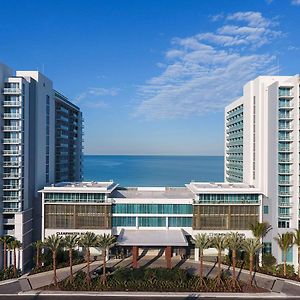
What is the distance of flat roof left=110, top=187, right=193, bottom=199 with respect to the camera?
196ft

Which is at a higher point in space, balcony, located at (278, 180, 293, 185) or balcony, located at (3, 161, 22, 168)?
balcony, located at (3, 161, 22, 168)

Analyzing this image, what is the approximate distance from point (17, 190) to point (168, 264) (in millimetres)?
26737

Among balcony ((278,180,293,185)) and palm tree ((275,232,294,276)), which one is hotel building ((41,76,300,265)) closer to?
balcony ((278,180,293,185))

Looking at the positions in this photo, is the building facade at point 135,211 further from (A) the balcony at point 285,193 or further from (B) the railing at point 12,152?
(B) the railing at point 12,152

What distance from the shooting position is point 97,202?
56000 millimetres

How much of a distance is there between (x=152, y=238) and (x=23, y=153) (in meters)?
25.4

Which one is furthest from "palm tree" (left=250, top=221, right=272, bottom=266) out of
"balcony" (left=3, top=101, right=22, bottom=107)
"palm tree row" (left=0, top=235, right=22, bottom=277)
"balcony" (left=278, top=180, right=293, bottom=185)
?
"balcony" (left=3, top=101, right=22, bottom=107)

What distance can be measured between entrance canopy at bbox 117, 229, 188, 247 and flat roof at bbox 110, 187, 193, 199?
6.76 m

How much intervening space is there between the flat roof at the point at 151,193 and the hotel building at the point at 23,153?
47.3 feet

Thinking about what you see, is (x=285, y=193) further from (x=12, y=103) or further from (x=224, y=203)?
(x=12, y=103)

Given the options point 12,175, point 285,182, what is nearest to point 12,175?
point 12,175

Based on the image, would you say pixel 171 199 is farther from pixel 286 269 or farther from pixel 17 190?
pixel 17 190

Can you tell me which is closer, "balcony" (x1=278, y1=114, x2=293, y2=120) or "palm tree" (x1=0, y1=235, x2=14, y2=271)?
"palm tree" (x1=0, y1=235, x2=14, y2=271)

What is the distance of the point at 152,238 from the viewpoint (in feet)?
171
